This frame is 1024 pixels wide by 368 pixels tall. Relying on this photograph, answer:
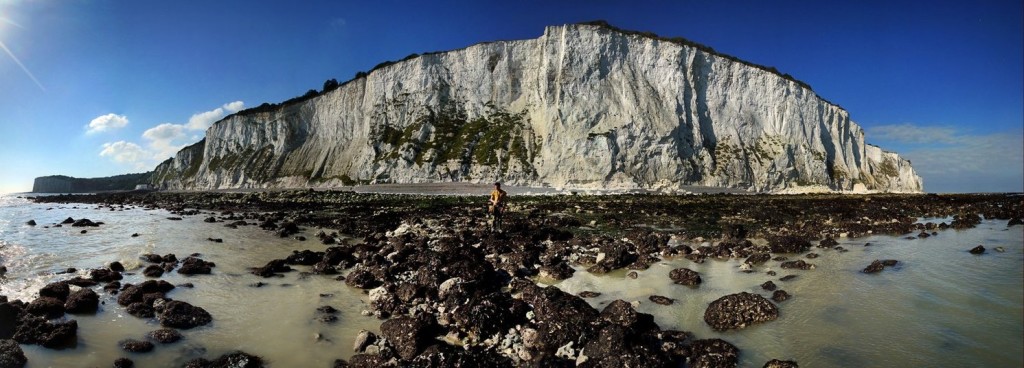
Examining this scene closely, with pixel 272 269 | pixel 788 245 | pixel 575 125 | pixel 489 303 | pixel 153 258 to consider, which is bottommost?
pixel 272 269

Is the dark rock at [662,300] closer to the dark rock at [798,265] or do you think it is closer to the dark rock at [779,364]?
the dark rock at [779,364]

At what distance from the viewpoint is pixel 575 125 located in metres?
71.1

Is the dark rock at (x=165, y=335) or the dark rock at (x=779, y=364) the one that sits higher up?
the dark rock at (x=779, y=364)

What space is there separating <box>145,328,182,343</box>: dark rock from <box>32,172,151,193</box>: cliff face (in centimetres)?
20666

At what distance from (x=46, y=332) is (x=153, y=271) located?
4909 mm

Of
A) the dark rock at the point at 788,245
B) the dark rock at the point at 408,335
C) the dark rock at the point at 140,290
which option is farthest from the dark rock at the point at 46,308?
the dark rock at the point at 788,245

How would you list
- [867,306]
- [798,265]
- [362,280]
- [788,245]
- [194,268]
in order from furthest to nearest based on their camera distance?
[788,245] → [798,265] → [194,268] → [362,280] → [867,306]

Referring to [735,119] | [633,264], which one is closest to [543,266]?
[633,264]

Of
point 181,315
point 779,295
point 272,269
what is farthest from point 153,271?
point 779,295

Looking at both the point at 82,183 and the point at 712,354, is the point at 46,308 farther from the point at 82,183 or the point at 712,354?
the point at 82,183

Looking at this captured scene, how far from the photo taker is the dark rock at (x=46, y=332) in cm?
675

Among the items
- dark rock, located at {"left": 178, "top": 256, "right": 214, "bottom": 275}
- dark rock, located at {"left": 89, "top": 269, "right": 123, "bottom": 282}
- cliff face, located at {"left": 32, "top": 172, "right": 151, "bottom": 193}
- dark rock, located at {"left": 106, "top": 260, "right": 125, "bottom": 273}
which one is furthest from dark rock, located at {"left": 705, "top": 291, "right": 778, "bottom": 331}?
cliff face, located at {"left": 32, "top": 172, "right": 151, "bottom": 193}

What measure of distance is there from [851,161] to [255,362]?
109 m

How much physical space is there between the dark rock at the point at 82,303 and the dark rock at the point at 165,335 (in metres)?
2.17
